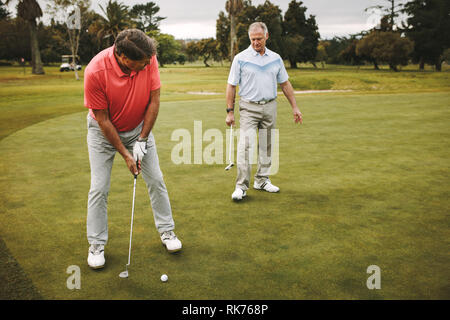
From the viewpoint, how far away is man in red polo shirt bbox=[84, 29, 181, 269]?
3.25m

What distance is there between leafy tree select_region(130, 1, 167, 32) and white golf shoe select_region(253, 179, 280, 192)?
9971 centimetres

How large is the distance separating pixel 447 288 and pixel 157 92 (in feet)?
9.55

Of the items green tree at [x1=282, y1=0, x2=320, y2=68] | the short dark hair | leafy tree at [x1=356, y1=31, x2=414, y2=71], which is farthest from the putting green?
green tree at [x1=282, y1=0, x2=320, y2=68]

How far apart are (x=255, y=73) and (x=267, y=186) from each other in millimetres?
1594

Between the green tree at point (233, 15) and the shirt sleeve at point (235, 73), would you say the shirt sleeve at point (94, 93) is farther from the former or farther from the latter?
the green tree at point (233, 15)

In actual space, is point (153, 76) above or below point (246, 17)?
below

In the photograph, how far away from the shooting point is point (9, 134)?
1088 cm

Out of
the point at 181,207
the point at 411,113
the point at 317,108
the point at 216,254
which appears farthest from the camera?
the point at 317,108

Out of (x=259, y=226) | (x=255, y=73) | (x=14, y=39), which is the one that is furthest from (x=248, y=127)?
(x=14, y=39)

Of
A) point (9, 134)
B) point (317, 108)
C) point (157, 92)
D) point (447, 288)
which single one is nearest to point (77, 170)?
point (157, 92)

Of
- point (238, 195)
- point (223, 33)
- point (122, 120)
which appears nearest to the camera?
point (122, 120)

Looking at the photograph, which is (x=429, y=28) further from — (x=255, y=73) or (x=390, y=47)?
(x=255, y=73)

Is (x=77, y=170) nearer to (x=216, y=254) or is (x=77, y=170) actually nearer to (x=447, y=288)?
(x=216, y=254)

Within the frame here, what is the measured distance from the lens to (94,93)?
332 centimetres
